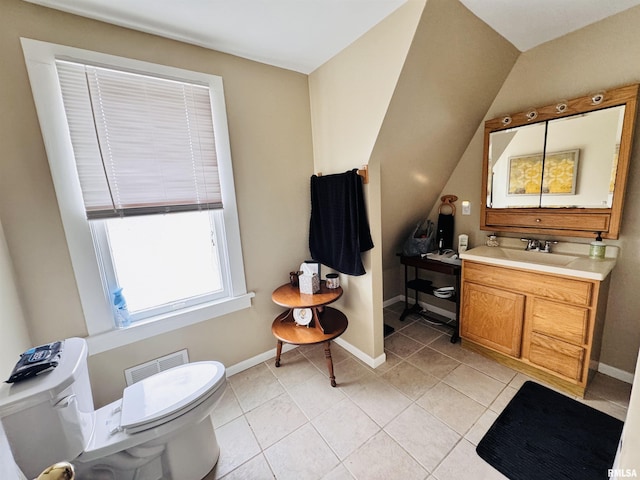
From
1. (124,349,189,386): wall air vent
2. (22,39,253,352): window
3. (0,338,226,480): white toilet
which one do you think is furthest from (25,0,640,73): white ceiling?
(124,349,189,386): wall air vent

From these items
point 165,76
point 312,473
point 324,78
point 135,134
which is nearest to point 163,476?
point 312,473

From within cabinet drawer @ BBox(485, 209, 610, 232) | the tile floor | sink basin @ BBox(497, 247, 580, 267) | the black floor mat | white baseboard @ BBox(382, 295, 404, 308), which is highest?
cabinet drawer @ BBox(485, 209, 610, 232)

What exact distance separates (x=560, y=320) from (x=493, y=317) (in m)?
0.39

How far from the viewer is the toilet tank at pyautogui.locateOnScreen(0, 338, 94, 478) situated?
0.86m

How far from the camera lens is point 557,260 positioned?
70.2 inches

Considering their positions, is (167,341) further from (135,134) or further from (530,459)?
(530,459)

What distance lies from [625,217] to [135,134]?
3091 millimetres

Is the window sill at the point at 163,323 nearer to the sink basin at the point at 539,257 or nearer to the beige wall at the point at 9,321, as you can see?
the beige wall at the point at 9,321

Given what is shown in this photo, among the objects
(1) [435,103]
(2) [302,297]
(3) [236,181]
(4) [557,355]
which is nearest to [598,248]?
(4) [557,355]

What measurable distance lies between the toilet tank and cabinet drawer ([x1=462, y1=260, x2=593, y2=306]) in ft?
7.96

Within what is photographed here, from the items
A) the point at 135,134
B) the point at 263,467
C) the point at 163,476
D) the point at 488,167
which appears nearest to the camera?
the point at 163,476

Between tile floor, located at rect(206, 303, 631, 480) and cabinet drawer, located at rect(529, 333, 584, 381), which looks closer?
tile floor, located at rect(206, 303, 631, 480)

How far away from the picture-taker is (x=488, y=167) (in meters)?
2.07

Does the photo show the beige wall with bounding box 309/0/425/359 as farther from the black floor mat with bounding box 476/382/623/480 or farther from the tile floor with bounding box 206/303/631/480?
the black floor mat with bounding box 476/382/623/480
